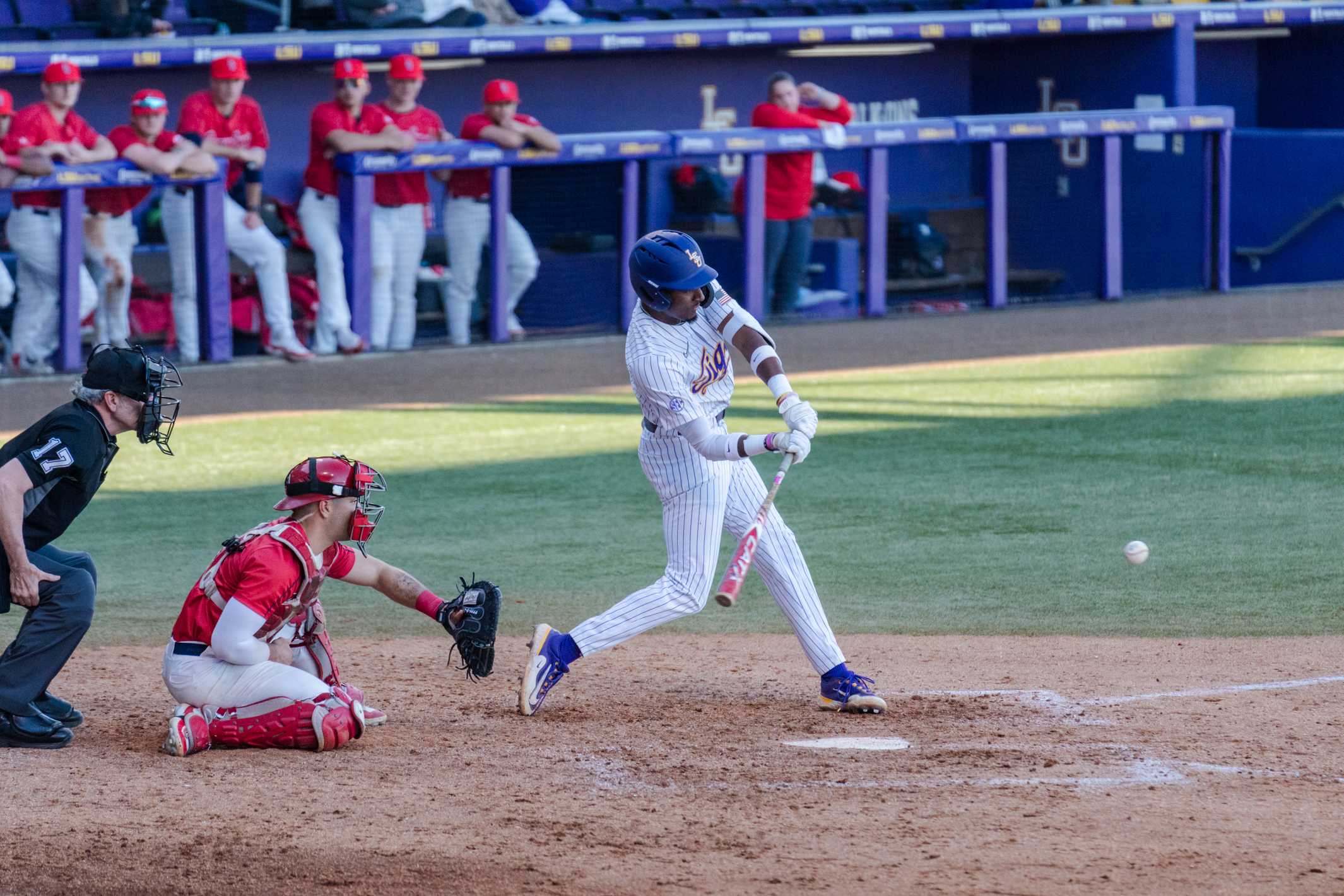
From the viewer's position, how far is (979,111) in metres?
18.3

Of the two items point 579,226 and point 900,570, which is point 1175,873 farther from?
point 579,226

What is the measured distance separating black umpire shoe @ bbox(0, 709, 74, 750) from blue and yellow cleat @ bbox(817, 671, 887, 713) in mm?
2095

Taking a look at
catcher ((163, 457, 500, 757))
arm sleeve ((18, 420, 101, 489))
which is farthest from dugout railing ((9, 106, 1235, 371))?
catcher ((163, 457, 500, 757))

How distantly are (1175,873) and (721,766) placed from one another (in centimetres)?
126

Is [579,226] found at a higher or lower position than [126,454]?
higher

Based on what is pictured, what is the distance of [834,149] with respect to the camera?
46.7ft

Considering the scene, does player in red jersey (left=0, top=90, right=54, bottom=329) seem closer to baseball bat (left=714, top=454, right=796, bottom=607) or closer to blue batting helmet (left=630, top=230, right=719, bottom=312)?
blue batting helmet (left=630, top=230, right=719, bottom=312)

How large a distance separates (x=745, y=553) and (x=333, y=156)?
8382mm

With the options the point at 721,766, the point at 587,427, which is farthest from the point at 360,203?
the point at 721,766

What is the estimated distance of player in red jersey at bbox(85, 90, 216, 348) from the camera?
11.7m

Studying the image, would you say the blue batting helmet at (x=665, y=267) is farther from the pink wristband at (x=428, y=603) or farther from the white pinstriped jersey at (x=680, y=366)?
the pink wristband at (x=428, y=603)

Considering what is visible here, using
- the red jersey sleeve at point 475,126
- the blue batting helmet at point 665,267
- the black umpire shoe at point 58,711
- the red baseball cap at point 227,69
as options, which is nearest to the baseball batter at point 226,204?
the red baseball cap at point 227,69

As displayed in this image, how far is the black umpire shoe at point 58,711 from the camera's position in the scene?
5.08 m

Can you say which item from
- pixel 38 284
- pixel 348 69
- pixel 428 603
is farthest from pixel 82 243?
pixel 428 603
